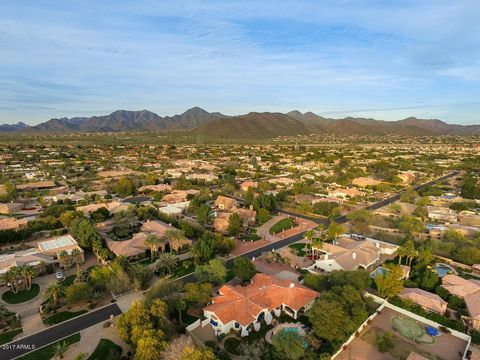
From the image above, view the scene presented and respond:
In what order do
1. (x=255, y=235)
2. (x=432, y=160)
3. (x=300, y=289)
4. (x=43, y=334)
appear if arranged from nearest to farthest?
(x=43, y=334), (x=300, y=289), (x=255, y=235), (x=432, y=160)

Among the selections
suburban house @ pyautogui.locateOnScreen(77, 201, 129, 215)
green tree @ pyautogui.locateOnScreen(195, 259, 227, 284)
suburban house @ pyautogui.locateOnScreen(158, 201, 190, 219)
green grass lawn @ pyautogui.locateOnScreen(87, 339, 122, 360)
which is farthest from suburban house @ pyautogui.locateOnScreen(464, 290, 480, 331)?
suburban house @ pyautogui.locateOnScreen(77, 201, 129, 215)

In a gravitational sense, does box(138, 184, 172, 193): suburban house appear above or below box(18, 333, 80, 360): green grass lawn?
above

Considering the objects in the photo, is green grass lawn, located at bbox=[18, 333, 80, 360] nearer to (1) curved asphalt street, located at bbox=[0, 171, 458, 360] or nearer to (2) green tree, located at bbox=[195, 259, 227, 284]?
(1) curved asphalt street, located at bbox=[0, 171, 458, 360]

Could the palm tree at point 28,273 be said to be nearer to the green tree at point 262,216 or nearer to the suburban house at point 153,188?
the green tree at point 262,216

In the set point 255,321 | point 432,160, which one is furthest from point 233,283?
point 432,160

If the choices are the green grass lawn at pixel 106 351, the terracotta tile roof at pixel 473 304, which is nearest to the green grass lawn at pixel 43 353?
the green grass lawn at pixel 106 351

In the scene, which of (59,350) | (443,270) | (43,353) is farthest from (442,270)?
(43,353)

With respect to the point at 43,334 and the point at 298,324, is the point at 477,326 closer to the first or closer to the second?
the point at 298,324
